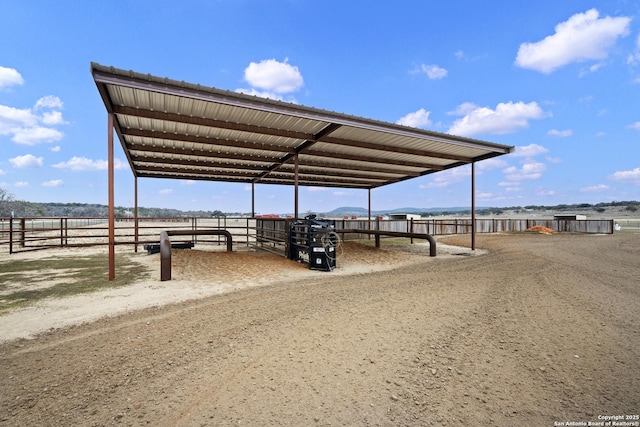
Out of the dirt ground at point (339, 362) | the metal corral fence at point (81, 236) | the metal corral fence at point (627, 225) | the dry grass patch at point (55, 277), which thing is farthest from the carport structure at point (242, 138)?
the metal corral fence at point (627, 225)

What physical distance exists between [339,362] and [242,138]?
7.62 meters

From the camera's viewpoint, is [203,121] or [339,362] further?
[203,121]

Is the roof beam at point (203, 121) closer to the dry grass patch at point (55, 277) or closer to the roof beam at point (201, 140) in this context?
the roof beam at point (201, 140)

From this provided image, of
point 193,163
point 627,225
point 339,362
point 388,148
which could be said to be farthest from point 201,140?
point 627,225

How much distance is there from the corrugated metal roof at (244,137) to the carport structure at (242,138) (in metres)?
0.02

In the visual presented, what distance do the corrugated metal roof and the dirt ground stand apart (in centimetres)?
404

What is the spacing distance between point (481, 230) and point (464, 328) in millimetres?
25907

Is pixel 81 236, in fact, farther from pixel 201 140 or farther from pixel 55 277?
pixel 201 140

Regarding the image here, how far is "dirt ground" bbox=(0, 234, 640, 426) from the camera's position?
2.18 m

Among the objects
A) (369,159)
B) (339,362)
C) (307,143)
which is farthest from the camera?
(369,159)

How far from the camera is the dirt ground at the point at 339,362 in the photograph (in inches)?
86.0

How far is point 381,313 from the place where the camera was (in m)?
4.30

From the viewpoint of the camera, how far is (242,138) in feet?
29.2

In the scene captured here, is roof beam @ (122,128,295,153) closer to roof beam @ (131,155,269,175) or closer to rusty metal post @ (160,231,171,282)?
roof beam @ (131,155,269,175)
